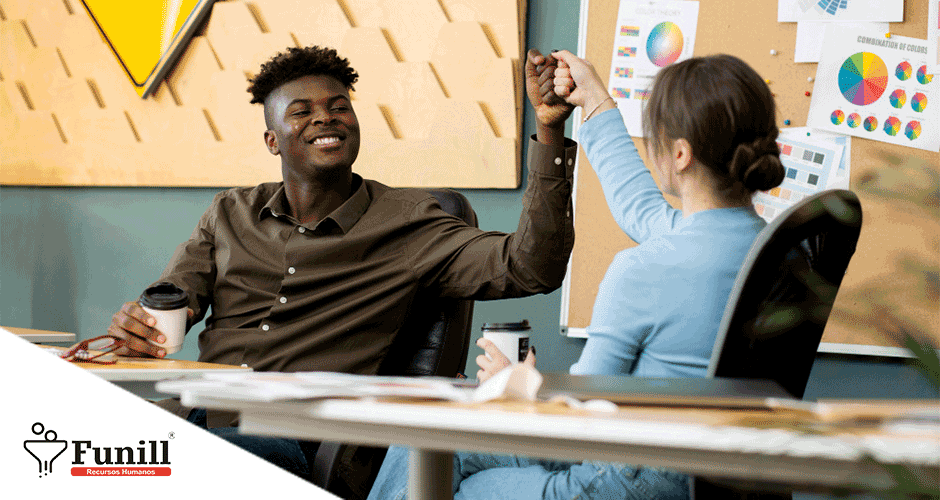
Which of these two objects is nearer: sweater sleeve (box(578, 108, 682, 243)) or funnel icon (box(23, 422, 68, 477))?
funnel icon (box(23, 422, 68, 477))

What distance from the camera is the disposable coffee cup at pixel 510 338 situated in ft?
3.80

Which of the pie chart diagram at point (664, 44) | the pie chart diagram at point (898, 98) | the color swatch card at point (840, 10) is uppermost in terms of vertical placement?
the color swatch card at point (840, 10)

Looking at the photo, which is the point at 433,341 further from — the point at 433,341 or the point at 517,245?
the point at 517,245

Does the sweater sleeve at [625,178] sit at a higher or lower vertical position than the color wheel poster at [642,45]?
lower

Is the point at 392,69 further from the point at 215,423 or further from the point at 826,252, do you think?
the point at 826,252

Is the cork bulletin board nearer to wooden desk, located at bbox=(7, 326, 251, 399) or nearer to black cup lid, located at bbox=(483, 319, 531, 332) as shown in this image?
black cup lid, located at bbox=(483, 319, 531, 332)

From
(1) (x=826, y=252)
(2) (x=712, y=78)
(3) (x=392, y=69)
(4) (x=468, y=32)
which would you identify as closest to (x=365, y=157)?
(3) (x=392, y=69)

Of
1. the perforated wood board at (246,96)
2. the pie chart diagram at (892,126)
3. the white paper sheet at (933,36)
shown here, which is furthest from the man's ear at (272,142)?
the white paper sheet at (933,36)

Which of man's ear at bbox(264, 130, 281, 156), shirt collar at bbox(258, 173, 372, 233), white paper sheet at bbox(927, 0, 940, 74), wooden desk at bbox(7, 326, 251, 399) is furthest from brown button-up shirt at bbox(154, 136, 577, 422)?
white paper sheet at bbox(927, 0, 940, 74)

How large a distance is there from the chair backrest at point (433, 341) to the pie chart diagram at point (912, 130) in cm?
133

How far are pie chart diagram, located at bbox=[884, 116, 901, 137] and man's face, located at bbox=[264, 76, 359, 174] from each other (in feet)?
4.73

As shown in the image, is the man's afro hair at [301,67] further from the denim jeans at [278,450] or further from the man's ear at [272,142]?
the denim jeans at [278,450]

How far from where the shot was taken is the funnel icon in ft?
3.59

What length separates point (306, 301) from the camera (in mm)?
1758
